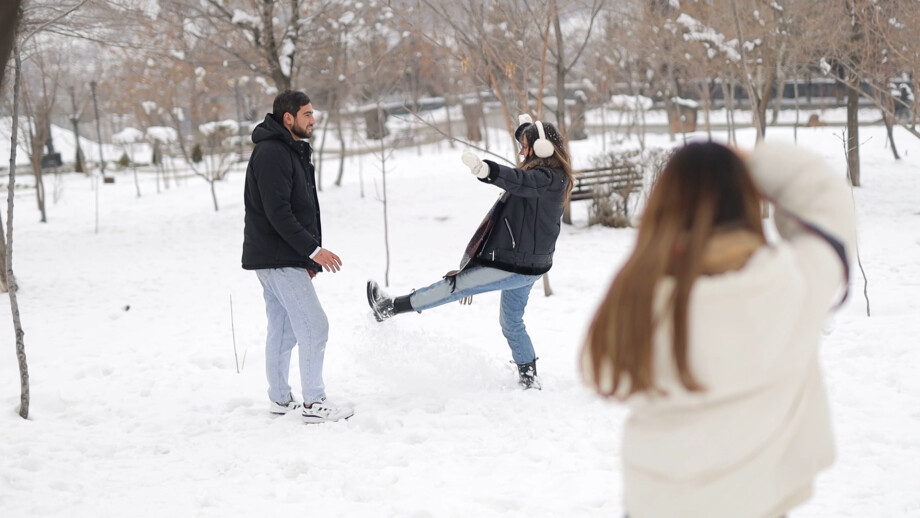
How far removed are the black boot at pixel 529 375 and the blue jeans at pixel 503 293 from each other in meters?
0.03

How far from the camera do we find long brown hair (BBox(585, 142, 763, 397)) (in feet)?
5.04

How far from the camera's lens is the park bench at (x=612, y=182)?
37.6 feet

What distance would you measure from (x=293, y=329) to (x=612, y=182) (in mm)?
8069

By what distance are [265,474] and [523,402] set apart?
155cm

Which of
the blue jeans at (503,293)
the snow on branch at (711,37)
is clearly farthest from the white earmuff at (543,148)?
the snow on branch at (711,37)

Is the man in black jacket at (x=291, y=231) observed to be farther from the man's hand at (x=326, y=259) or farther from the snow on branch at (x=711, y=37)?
the snow on branch at (x=711, y=37)

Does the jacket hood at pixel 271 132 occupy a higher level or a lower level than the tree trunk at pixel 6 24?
lower

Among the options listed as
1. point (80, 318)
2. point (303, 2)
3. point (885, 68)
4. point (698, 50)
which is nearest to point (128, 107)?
point (303, 2)

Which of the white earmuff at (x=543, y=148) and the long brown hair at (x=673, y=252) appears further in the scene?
the white earmuff at (x=543, y=148)

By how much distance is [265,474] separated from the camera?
3729 millimetres

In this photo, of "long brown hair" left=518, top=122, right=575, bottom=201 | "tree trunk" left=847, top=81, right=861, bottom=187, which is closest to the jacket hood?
"long brown hair" left=518, top=122, right=575, bottom=201

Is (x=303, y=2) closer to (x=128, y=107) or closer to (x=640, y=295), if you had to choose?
(x=640, y=295)

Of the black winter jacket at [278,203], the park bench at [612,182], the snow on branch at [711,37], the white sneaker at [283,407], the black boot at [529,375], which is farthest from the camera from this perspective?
the snow on branch at [711,37]

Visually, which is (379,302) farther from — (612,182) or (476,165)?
(612,182)
